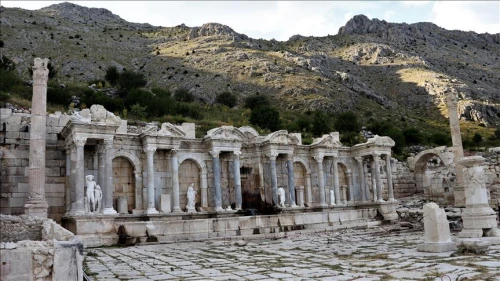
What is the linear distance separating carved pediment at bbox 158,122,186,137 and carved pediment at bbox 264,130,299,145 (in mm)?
5101

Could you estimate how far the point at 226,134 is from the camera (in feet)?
71.9

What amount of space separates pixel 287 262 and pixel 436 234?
4.42 m

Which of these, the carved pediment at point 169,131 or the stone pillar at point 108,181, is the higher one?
the carved pediment at point 169,131

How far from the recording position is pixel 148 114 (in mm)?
35719

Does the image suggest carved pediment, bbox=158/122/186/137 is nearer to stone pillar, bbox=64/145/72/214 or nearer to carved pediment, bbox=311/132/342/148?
stone pillar, bbox=64/145/72/214

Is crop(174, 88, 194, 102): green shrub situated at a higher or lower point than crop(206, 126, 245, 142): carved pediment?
higher

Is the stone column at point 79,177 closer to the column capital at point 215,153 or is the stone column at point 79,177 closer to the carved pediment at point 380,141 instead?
the column capital at point 215,153

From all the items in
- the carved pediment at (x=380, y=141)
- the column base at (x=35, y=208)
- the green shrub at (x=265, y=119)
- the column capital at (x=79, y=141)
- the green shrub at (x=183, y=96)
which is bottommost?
the column base at (x=35, y=208)

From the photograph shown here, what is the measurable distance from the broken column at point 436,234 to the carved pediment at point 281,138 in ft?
39.7

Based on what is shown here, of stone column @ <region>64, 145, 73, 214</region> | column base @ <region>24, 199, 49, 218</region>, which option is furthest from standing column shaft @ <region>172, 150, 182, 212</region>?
column base @ <region>24, 199, 49, 218</region>

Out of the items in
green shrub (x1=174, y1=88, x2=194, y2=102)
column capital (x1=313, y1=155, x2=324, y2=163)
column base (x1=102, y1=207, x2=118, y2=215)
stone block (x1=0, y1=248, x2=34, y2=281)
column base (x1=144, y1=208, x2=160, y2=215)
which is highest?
green shrub (x1=174, y1=88, x2=194, y2=102)

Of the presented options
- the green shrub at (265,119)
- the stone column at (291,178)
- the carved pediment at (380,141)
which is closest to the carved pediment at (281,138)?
the stone column at (291,178)

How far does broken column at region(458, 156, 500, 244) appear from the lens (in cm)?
1316

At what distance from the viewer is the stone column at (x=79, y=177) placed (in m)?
16.5
